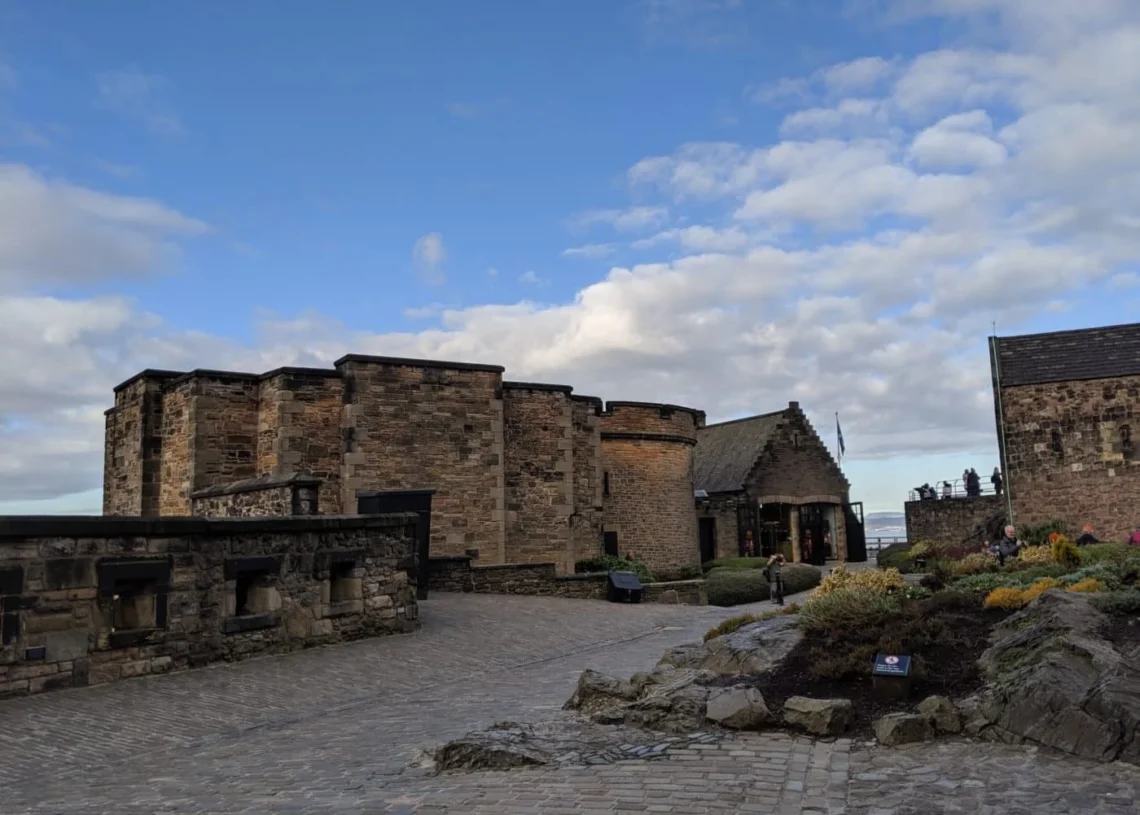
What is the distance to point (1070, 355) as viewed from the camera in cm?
3045

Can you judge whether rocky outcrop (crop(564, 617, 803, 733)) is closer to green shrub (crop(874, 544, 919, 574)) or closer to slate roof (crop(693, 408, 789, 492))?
green shrub (crop(874, 544, 919, 574))

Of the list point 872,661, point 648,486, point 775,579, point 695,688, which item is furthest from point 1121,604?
point 648,486

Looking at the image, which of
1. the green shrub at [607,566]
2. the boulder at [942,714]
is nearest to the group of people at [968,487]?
the green shrub at [607,566]

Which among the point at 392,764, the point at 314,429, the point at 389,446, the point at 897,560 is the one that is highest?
the point at 314,429

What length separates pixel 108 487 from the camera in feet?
93.9

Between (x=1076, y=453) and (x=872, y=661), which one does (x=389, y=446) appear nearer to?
(x=872, y=661)

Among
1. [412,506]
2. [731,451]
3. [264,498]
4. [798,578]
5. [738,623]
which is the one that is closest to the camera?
[738,623]

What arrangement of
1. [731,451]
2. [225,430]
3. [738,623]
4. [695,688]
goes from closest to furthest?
[695,688] → [738,623] → [225,430] → [731,451]

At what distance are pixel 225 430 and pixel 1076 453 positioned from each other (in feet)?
81.5

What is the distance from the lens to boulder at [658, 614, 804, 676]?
1010 cm

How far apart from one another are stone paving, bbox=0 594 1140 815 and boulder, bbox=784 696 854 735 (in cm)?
20

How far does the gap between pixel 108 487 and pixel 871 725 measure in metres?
26.4

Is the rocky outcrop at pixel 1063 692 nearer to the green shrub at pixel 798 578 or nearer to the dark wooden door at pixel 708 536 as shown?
the green shrub at pixel 798 578

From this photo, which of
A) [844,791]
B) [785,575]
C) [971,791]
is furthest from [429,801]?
[785,575]
